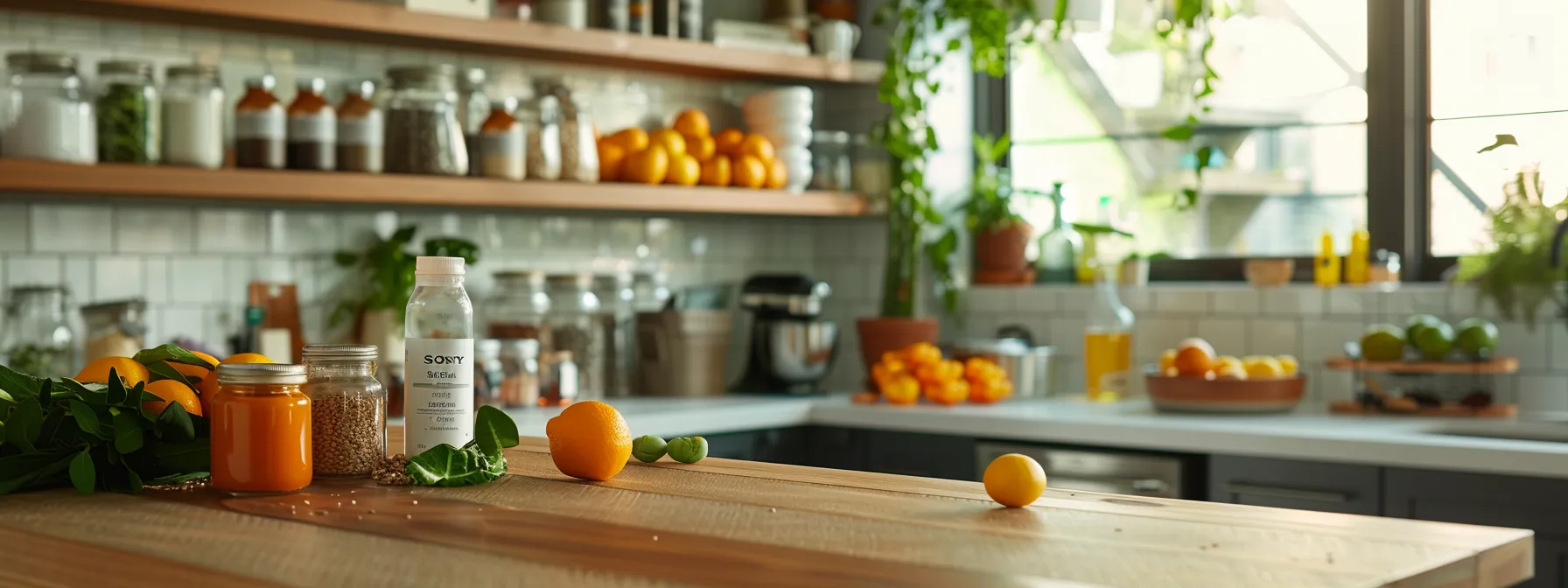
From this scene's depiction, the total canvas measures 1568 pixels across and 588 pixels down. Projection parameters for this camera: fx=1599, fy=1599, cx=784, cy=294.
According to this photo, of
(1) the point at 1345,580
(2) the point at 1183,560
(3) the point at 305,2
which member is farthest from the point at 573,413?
(3) the point at 305,2

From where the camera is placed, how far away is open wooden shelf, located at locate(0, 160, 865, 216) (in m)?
3.01

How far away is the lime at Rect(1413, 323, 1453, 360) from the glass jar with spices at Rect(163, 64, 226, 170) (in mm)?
2530

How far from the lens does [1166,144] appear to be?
4211 millimetres

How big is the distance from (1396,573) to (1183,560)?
0.49 ft

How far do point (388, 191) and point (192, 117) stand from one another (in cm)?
43

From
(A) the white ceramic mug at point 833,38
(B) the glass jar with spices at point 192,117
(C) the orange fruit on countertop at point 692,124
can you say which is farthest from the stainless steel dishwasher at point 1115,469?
(B) the glass jar with spices at point 192,117

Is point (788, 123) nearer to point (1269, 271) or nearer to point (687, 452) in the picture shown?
point (1269, 271)

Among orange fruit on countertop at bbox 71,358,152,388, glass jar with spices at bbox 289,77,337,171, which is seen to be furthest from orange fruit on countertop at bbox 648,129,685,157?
orange fruit on countertop at bbox 71,358,152,388

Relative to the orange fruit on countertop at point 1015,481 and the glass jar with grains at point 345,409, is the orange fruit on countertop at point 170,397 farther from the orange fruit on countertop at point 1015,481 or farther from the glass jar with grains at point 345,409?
→ the orange fruit on countertop at point 1015,481

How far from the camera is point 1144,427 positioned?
329 centimetres

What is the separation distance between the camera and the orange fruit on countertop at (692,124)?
13.4 ft

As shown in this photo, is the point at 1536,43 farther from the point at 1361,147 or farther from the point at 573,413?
the point at 573,413

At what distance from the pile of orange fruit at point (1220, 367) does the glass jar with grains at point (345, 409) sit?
7.42ft

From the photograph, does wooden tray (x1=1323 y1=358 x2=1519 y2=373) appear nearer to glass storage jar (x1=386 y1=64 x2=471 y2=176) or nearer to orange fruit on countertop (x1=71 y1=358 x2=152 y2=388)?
glass storage jar (x1=386 y1=64 x2=471 y2=176)
